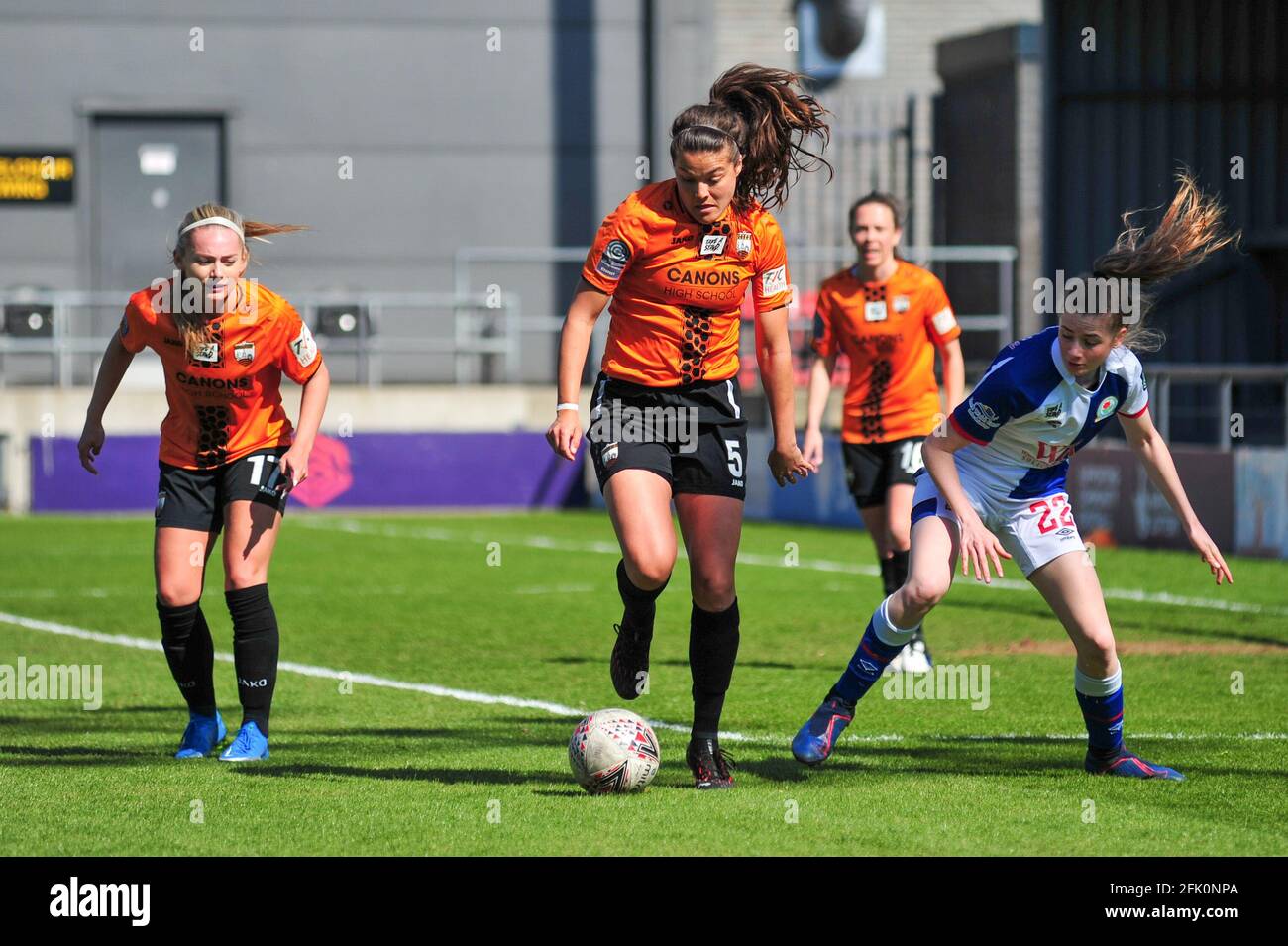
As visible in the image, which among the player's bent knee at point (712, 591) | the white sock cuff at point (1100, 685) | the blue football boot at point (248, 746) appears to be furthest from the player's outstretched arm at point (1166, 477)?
the blue football boot at point (248, 746)

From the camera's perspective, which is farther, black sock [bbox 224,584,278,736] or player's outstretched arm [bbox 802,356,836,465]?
player's outstretched arm [bbox 802,356,836,465]

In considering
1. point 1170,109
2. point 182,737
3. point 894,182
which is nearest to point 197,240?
point 182,737

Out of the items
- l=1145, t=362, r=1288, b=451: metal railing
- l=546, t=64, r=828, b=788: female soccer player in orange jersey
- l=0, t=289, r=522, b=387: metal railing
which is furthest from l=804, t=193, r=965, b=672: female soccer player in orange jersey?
l=0, t=289, r=522, b=387: metal railing

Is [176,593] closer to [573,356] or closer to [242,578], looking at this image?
[242,578]

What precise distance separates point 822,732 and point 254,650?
2.12 meters

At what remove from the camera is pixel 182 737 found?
7422mm

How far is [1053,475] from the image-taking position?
672cm

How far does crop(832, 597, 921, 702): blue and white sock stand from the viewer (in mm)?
6789

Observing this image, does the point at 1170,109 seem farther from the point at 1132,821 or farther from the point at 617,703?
the point at 1132,821

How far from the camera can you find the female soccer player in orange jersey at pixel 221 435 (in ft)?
22.7

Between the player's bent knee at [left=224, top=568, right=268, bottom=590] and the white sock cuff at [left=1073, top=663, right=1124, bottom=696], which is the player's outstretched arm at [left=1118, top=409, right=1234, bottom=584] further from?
the player's bent knee at [left=224, top=568, right=268, bottom=590]

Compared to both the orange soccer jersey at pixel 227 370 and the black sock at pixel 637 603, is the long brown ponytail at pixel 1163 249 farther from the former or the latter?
the orange soccer jersey at pixel 227 370

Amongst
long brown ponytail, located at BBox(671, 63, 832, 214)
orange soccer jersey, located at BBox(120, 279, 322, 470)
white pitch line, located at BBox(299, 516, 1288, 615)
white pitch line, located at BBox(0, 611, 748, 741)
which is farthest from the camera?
white pitch line, located at BBox(299, 516, 1288, 615)

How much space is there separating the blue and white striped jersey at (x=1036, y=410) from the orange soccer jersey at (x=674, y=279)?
2.68ft
